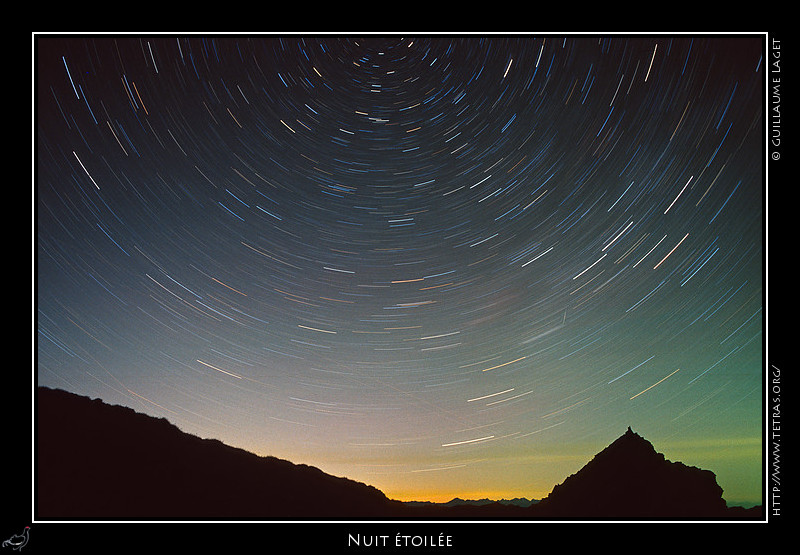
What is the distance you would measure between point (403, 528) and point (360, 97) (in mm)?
3268

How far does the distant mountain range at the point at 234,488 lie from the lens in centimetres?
459

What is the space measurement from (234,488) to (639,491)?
116 inches

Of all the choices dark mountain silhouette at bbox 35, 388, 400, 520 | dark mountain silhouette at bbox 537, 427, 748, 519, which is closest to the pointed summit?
dark mountain silhouette at bbox 537, 427, 748, 519

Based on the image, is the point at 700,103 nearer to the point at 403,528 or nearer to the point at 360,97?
the point at 360,97

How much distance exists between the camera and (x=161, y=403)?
480 cm

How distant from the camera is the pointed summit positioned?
4.59 m

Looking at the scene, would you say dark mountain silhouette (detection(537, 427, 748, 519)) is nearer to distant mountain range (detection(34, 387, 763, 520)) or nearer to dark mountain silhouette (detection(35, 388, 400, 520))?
distant mountain range (detection(34, 387, 763, 520))

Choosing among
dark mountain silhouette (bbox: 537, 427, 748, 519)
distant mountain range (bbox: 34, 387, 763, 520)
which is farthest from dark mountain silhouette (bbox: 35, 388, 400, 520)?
dark mountain silhouette (bbox: 537, 427, 748, 519)

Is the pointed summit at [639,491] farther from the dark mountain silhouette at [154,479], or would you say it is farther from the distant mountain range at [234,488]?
the dark mountain silhouette at [154,479]

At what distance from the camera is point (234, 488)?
470 centimetres

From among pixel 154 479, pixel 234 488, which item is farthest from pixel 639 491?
pixel 154 479

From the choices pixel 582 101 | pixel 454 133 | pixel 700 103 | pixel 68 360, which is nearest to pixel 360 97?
pixel 454 133

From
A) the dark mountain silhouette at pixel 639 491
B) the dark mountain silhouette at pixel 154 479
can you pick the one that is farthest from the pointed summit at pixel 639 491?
the dark mountain silhouette at pixel 154 479

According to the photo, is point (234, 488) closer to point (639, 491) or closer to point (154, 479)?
point (154, 479)
